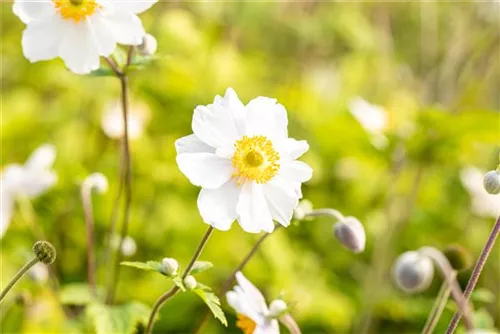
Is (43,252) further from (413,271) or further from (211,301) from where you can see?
(413,271)

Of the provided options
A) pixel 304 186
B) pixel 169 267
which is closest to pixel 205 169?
pixel 169 267

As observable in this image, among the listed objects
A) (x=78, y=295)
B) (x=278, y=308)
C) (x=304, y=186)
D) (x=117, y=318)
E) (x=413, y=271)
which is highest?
(x=278, y=308)

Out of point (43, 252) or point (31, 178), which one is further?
point (31, 178)

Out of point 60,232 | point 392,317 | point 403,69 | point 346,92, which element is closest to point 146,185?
point 60,232

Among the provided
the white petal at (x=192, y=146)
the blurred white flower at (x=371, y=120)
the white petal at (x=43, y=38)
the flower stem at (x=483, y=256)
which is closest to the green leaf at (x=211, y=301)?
the white petal at (x=192, y=146)

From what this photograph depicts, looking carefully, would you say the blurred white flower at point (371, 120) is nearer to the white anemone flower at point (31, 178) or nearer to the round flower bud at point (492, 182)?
the white anemone flower at point (31, 178)

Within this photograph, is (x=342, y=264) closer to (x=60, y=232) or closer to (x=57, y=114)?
(x=60, y=232)
